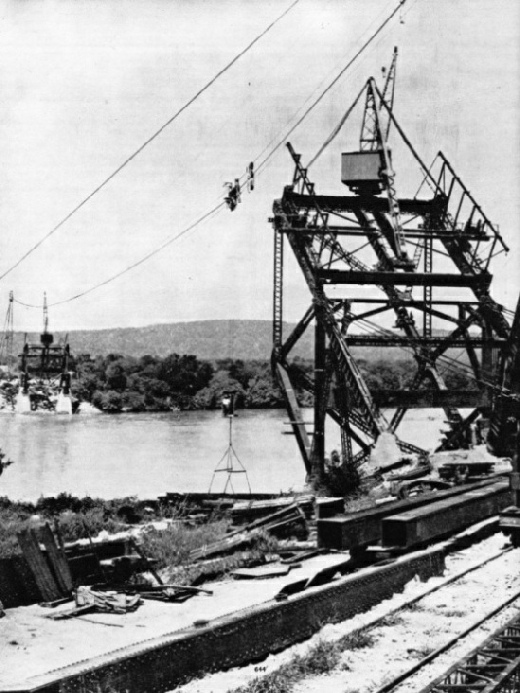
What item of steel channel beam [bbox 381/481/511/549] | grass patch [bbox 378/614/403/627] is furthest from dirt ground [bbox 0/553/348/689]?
grass patch [bbox 378/614/403/627]

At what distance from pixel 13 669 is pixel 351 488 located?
1710 centimetres

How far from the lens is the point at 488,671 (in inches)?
249

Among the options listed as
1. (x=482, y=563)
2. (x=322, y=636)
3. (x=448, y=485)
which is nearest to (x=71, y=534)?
(x=448, y=485)

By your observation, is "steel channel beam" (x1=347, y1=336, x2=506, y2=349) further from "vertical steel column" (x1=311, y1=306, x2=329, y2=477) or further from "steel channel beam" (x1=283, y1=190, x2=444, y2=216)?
"steel channel beam" (x1=283, y1=190, x2=444, y2=216)

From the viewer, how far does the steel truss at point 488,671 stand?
19.4ft

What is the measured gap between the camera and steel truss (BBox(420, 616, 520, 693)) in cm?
591

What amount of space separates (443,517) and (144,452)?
46677mm

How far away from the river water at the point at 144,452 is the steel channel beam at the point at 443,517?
1474 centimetres

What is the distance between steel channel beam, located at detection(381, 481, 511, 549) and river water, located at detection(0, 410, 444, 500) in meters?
14.7

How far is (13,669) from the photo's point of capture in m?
8.90

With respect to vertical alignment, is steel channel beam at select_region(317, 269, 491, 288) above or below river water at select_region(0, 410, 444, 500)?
above

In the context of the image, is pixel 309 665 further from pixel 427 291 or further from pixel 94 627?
pixel 427 291

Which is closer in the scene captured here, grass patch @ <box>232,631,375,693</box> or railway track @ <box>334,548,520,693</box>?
grass patch @ <box>232,631,375,693</box>

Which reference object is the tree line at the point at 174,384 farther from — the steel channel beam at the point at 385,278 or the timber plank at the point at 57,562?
the timber plank at the point at 57,562
